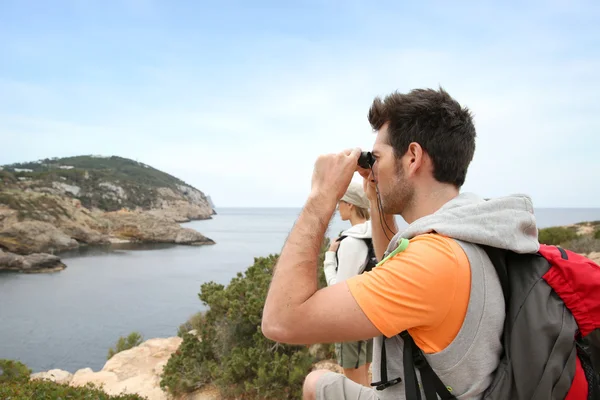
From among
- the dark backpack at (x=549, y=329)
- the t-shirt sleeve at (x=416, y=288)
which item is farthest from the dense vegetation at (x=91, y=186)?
the dark backpack at (x=549, y=329)

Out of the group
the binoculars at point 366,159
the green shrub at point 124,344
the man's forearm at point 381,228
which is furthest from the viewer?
the green shrub at point 124,344

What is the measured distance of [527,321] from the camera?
1339 mm

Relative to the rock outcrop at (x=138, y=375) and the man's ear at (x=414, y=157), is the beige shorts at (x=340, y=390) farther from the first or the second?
the rock outcrop at (x=138, y=375)

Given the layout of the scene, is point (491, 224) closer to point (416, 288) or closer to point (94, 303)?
point (416, 288)

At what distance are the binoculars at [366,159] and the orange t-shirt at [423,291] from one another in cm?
59

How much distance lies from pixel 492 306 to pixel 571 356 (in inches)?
10.5

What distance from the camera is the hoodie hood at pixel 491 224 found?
1410mm

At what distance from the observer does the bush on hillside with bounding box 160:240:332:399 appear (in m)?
5.30

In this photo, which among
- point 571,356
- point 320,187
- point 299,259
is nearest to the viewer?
point 571,356

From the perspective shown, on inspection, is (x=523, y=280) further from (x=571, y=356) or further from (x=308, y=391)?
(x=308, y=391)

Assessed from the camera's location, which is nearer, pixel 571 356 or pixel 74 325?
pixel 571 356

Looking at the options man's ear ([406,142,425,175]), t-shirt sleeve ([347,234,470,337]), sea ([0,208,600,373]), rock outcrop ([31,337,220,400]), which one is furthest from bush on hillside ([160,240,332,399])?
sea ([0,208,600,373])

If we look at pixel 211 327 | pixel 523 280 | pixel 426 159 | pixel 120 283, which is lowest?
pixel 120 283

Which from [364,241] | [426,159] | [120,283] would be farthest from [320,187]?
[120,283]
